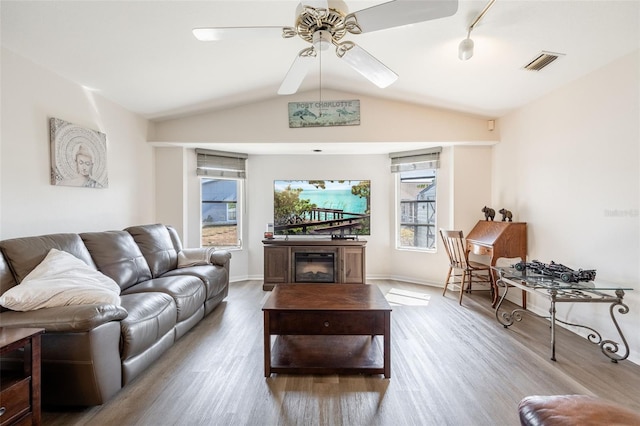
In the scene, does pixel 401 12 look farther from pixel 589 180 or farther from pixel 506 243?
pixel 506 243

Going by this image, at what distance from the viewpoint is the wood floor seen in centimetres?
162

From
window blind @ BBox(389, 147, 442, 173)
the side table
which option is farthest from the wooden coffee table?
window blind @ BBox(389, 147, 442, 173)

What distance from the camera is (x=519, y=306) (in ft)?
11.3

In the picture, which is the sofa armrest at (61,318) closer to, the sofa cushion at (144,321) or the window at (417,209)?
the sofa cushion at (144,321)

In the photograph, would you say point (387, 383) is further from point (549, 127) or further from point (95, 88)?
point (95, 88)

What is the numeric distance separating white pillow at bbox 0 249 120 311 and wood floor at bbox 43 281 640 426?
65cm

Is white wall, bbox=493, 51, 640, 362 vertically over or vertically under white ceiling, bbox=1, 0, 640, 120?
under

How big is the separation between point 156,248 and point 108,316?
157 centimetres

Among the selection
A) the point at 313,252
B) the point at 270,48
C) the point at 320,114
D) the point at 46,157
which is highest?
the point at 270,48

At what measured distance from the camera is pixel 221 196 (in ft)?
14.8

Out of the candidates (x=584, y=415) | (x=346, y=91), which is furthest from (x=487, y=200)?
(x=584, y=415)

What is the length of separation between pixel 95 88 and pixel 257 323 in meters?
3.07

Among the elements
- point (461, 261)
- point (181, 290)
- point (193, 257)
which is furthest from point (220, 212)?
point (461, 261)

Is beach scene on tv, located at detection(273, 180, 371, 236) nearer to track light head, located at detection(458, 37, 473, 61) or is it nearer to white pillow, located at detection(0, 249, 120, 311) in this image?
track light head, located at detection(458, 37, 473, 61)
